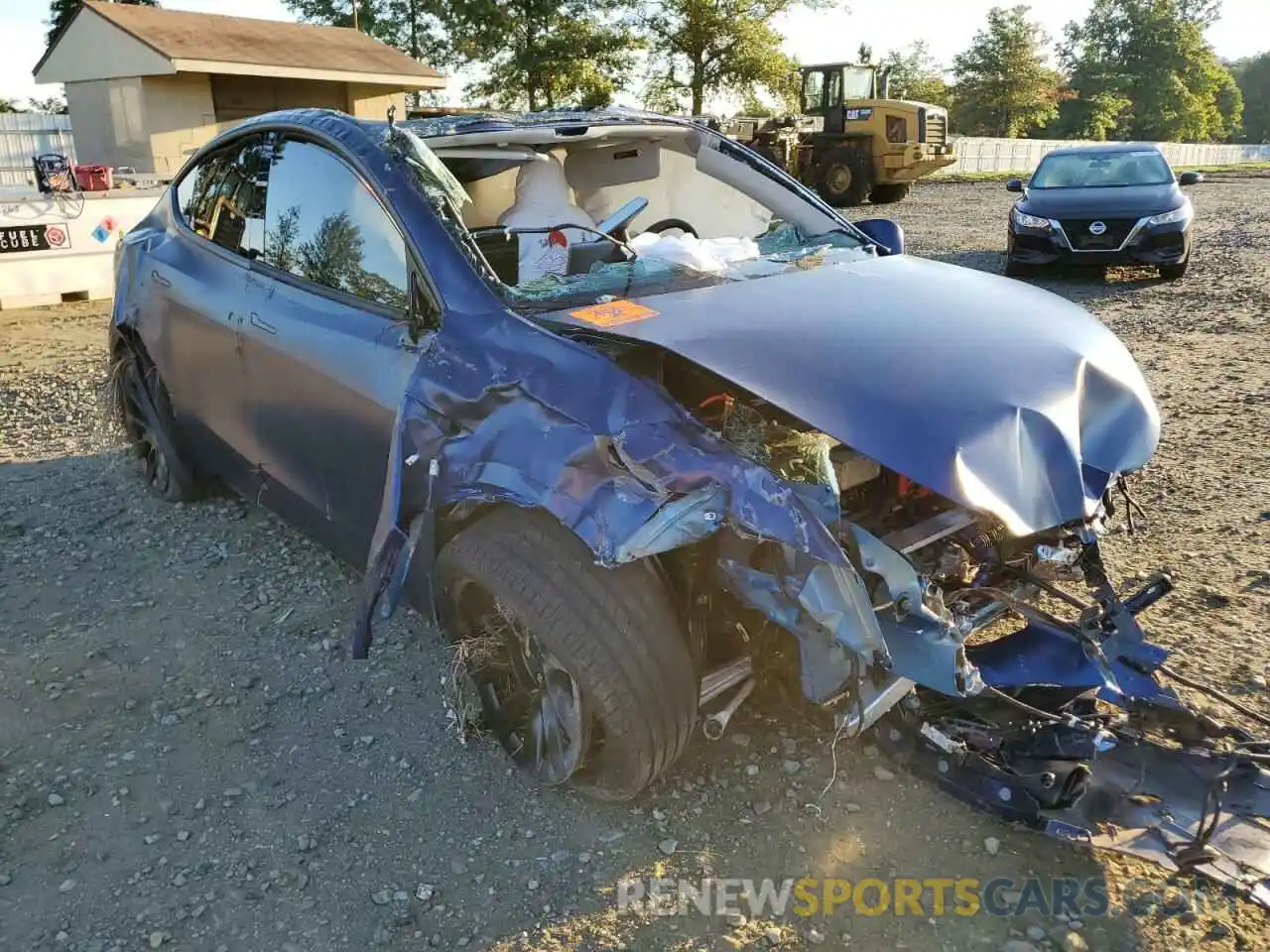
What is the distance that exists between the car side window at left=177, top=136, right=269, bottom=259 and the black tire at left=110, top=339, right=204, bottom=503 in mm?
765

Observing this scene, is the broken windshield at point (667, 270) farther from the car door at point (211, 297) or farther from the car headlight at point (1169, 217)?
the car headlight at point (1169, 217)

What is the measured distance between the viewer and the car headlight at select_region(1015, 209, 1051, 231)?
34.3 feet

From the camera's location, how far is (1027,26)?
57156 mm

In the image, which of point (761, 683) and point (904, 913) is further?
point (761, 683)

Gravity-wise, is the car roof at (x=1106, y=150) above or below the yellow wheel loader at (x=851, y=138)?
below

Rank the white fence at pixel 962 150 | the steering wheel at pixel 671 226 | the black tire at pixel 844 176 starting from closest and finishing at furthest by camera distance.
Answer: the steering wheel at pixel 671 226, the white fence at pixel 962 150, the black tire at pixel 844 176

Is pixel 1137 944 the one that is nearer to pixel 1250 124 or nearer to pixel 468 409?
pixel 468 409

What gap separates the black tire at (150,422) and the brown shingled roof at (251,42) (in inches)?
524

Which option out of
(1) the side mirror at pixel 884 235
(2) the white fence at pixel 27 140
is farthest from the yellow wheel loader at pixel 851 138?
(1) the side mirror at pixel 884 235

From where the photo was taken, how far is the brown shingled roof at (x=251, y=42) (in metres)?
16.2

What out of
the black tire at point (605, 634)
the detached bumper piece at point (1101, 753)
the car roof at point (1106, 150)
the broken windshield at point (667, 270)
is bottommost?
the detached bumper piece at point (1101, 753)

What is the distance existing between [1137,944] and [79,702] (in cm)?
313

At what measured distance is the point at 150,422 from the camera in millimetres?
4672

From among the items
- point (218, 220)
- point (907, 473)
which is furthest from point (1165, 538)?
point (218, 220)
